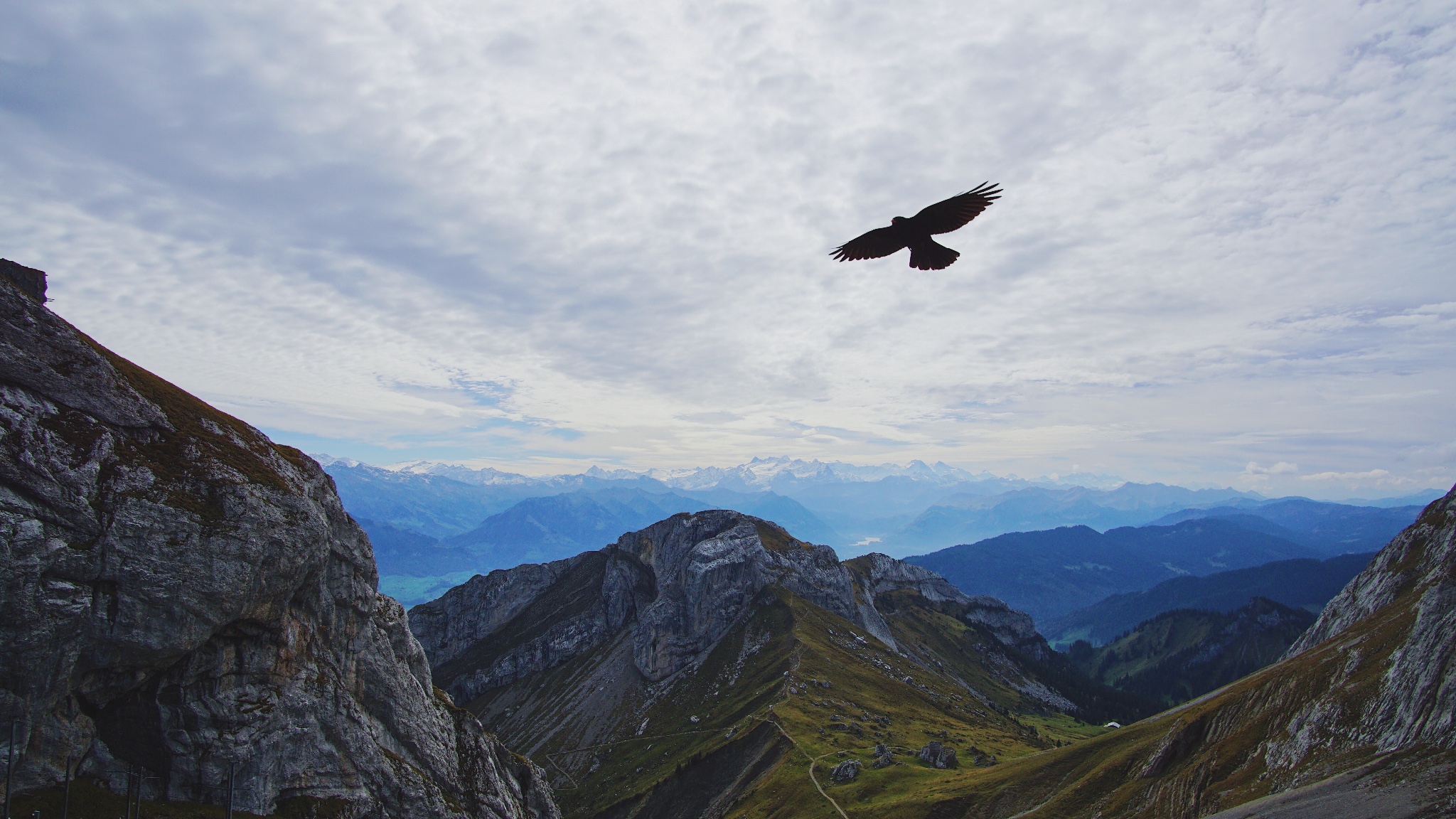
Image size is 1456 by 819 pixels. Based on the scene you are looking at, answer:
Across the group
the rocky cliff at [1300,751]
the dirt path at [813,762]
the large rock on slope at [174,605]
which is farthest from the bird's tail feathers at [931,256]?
the dirt path at [813,762]

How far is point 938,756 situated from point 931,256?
115306 mm

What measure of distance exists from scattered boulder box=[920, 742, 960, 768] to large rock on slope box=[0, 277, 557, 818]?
7483 cm

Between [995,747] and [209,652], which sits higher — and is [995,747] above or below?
below

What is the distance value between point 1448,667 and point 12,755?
112321 mm

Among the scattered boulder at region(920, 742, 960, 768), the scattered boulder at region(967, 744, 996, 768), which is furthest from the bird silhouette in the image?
the scattered boulder at region(967, 744, 996, 768)

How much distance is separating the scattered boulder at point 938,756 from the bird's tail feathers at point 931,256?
11355cm

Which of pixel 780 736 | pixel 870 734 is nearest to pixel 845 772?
pixel 780 736

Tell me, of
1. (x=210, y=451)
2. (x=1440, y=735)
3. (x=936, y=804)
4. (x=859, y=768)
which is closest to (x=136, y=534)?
(x=210, y=451)

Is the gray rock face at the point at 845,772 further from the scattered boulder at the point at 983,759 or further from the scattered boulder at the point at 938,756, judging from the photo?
the scattered boulder at the point at 983,759

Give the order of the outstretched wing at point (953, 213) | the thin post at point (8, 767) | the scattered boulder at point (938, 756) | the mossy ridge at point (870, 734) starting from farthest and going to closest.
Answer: the scattered boulder at point (938, 756) < the mossy ridge at point (870, 734) < the thin post at point (8, 767) < the outstretched wing at point (953, 213)

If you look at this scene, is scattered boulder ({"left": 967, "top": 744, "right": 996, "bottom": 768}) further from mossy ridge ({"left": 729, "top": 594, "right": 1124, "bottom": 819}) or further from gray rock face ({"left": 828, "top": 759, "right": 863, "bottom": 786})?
gray rock face ({"left": 828, "top": 759, "right": 863, "bottom": 786})

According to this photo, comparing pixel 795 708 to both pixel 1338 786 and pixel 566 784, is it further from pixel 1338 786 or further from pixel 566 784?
pixel 1338 786

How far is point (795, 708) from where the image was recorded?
140m

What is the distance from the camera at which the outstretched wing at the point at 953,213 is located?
630 inches
